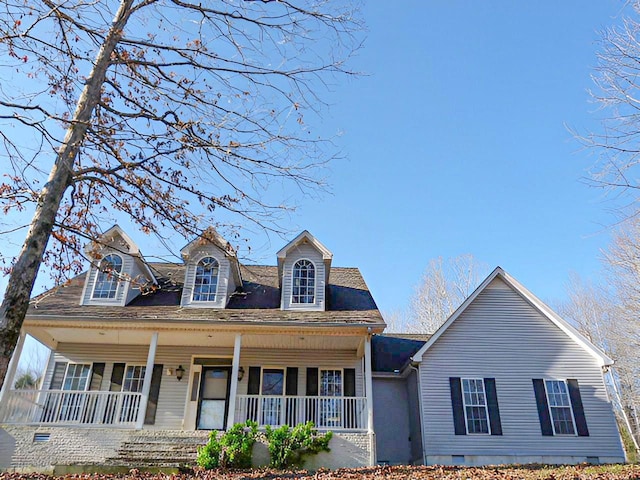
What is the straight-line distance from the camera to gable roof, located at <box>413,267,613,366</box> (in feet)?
42.0

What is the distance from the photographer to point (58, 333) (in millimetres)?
12836

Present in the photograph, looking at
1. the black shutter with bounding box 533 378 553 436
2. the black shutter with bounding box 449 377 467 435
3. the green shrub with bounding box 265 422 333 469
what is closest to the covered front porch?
the green shrub with bounding box 265 422 333 469

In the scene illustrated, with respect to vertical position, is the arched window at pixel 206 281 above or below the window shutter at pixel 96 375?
above

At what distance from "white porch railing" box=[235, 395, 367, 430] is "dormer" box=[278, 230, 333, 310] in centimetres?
256

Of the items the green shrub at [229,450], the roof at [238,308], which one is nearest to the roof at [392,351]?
the roof at [238,308]

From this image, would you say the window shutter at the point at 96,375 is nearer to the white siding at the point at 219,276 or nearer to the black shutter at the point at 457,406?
the white siding at the point at 219,276

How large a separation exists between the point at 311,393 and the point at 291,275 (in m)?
3.43

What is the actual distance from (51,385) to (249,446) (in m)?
6.86

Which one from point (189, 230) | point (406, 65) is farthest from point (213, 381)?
point (406, 65)

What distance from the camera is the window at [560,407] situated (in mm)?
12266

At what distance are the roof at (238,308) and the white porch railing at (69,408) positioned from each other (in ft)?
6.68

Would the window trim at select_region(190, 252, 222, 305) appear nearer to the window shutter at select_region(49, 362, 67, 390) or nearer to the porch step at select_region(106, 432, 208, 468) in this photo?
the porch step at select_region(106, 432, 208, 468)

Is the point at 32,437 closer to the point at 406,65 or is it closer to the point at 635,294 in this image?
the point at 406,65

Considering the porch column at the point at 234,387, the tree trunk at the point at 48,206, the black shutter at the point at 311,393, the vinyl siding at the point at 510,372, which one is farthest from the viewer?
the black shutter at the point at 311,393
